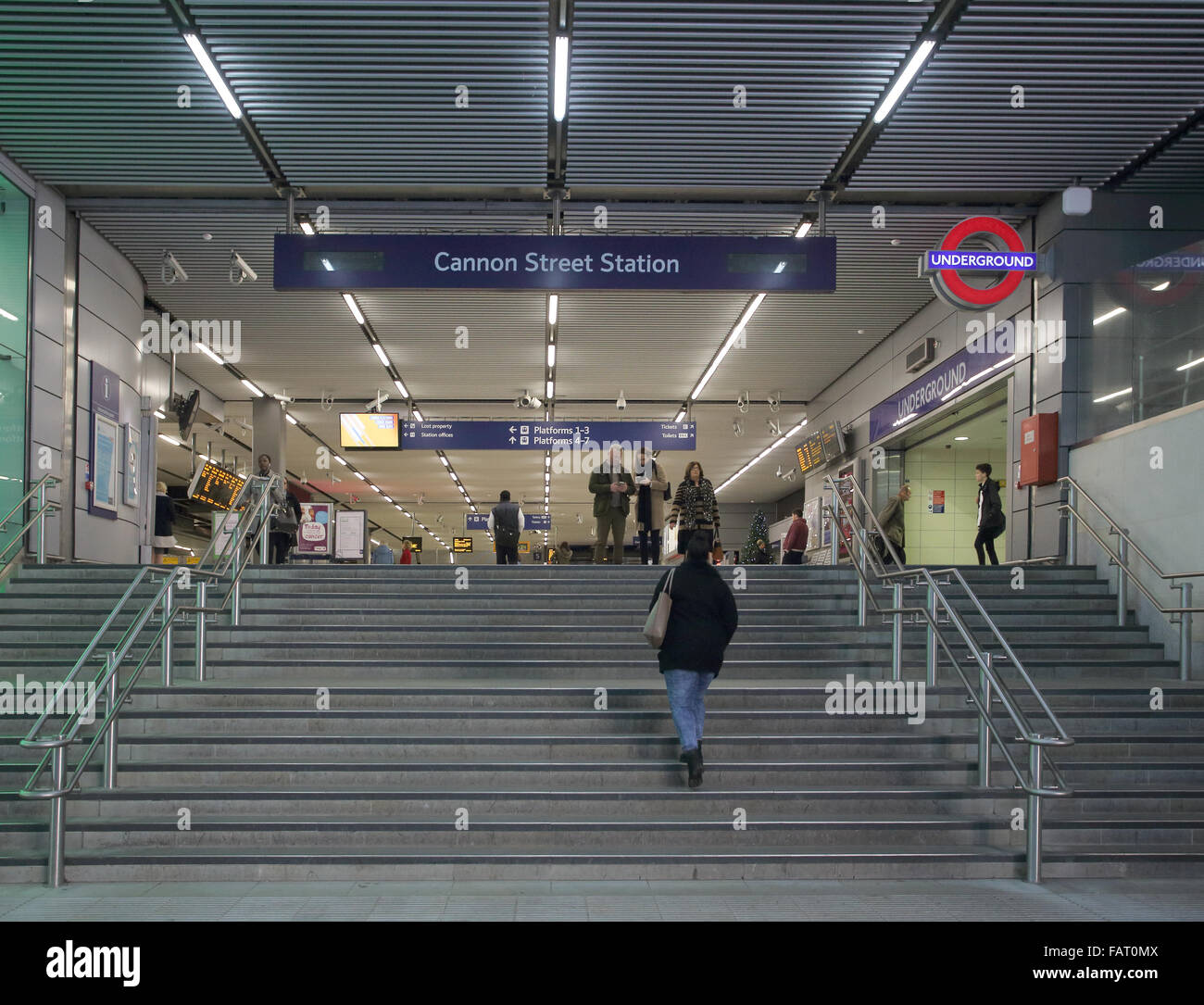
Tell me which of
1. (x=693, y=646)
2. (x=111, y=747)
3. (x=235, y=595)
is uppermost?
(x=235, y=595)

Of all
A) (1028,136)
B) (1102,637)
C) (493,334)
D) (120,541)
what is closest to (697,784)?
(1102,637)

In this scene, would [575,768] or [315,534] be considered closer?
[575,768]

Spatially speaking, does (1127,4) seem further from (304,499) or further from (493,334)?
(304,499)

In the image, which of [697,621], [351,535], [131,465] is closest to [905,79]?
[697,621]

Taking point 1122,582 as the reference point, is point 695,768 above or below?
below

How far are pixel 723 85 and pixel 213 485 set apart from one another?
1364 centimetres

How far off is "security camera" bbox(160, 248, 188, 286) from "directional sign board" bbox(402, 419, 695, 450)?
18.9 ft

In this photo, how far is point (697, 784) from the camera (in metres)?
6.48

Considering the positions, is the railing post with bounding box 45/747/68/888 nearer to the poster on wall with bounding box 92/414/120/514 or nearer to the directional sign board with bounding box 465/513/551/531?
the poster on wall with bounding box 92/414/120/514

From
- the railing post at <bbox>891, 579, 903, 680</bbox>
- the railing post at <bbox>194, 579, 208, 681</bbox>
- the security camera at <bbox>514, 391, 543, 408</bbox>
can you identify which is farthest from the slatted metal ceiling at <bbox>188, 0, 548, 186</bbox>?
the security camera at <bbox>514, 391, 543, 408</bbox>

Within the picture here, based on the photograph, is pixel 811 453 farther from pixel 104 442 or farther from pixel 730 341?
pixel 104 442

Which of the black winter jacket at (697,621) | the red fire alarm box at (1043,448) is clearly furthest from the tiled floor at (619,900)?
the red fire alarm box at (1043,448)

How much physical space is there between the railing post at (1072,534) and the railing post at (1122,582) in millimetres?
985

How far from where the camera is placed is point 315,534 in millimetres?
17797
